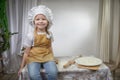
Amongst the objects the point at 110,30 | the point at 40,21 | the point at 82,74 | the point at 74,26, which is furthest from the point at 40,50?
the point at 110,30

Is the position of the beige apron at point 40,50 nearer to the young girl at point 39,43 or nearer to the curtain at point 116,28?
the young girl at point 39,43

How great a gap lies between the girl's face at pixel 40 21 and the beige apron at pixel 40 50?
8 cm

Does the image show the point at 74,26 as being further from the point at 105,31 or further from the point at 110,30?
the point at 110,30

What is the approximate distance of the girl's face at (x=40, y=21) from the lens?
6.29 feet

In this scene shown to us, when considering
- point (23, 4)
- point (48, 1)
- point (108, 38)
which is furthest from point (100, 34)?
point (23, 4)

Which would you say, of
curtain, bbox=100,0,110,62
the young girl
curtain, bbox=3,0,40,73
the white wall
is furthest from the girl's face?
curtain, bbox=100,0,110,62

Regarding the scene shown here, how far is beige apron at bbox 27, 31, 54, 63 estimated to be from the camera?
1888 millimetres

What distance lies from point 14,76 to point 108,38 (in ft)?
5.25

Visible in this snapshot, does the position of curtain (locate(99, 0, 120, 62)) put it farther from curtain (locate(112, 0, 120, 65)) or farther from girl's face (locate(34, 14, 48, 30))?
girl's face (locate(34, 14, 48, 30))

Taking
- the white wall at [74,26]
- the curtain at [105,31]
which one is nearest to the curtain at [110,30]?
the curtain at [105,31]

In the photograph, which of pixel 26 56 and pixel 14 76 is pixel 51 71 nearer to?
pixel 26 56

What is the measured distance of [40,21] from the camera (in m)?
1.92

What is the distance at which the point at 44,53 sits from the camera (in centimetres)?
192

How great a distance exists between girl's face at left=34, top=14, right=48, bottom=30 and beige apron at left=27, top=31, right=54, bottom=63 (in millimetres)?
79
